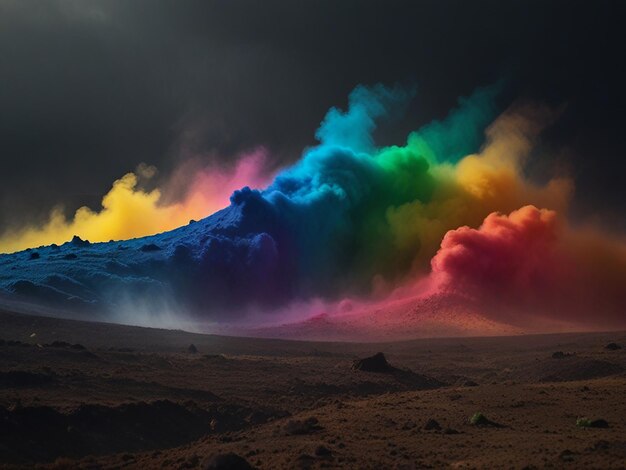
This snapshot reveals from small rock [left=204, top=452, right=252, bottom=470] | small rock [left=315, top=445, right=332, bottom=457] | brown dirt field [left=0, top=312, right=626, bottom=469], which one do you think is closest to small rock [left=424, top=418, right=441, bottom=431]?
brown dirt field [left=0, top=312, right=626, bottom=469]

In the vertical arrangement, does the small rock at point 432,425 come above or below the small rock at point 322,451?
above

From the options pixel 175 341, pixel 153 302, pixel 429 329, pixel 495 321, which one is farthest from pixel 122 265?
pixel 495 321

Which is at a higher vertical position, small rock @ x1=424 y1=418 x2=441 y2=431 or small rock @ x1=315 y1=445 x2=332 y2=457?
small rock @ x1=424 y1=418 x2=441 y2=431

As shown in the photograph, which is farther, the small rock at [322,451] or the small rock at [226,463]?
the small rock at [322,451]

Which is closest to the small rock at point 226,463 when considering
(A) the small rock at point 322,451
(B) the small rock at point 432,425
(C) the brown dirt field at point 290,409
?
(C) the brown dirt field at point 290,409

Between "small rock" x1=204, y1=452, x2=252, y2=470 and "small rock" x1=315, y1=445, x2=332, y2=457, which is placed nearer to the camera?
"small rock" x1=204, y1=452, x2=252, y2=470

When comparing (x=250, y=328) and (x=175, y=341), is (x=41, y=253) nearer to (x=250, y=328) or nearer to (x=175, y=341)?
(x=250, y=328)

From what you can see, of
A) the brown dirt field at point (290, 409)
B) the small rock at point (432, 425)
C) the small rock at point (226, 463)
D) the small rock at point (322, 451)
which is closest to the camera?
the small rock at point (226, 463)

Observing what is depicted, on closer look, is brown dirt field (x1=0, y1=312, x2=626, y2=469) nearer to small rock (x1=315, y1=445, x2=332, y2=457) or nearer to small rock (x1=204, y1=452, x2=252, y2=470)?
small rock (x1=315, y1=445, x2=332, y2=457)

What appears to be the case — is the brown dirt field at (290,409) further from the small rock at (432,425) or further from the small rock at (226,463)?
the small rock at (226,463)

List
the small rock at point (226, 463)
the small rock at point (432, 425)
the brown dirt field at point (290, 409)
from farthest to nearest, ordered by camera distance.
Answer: the small rock at point (432, 425)
the brown dirt field at point (290, 409)
the small rock at point (226, 463)

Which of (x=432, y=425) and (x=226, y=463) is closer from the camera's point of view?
(x=226, y=463)

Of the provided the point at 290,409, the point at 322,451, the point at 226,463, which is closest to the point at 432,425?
the point at 322,451

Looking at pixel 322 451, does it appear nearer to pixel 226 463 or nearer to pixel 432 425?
pixel 226 463
